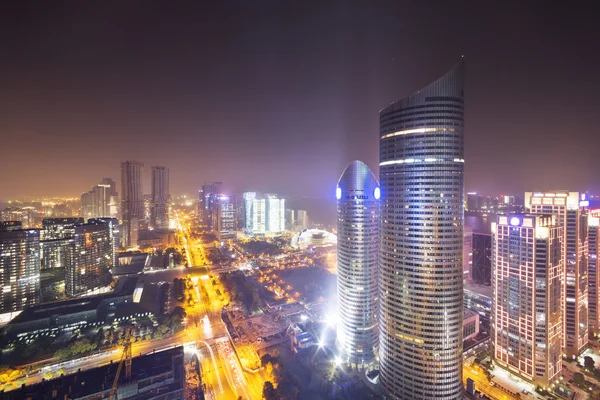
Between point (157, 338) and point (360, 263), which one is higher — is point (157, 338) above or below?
below

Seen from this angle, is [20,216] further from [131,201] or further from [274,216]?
[274,216]

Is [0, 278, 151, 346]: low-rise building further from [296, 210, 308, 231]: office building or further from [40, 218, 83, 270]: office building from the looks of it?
[296, 210, 308, 231]: office building

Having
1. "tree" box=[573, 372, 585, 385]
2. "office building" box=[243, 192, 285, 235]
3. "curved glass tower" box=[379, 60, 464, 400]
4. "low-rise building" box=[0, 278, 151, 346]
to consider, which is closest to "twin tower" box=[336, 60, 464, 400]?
"curved glass tower" box=[379, 60, 464, 400]

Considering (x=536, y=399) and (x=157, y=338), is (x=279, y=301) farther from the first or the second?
(x=536, y=399)

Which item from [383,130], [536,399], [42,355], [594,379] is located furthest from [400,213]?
[42,355]

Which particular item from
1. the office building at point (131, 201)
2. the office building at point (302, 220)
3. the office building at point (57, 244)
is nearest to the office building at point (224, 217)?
the office building at point (131, 201)

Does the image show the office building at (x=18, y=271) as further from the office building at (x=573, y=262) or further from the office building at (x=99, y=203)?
the office building at (x=573, y=262)
